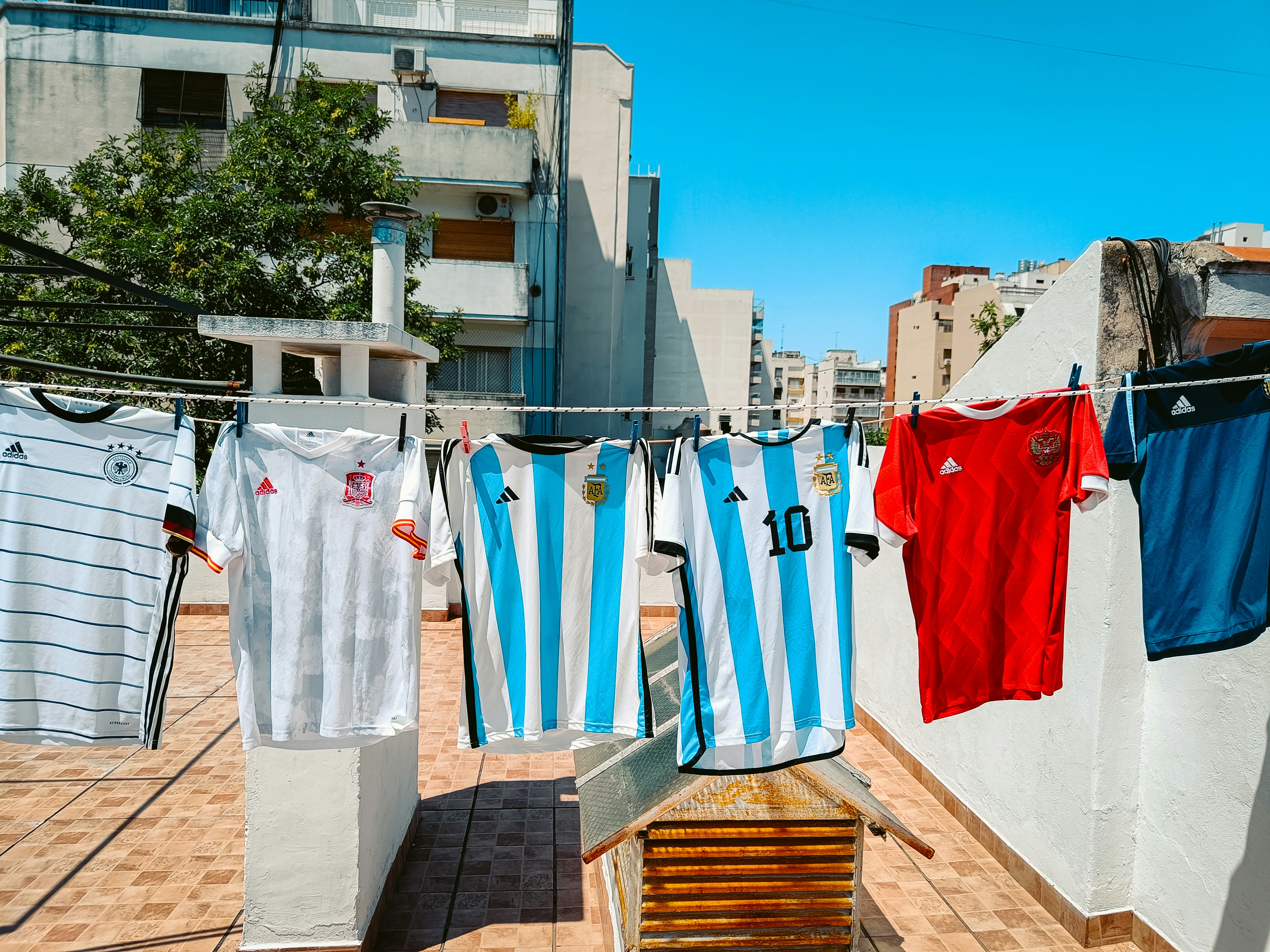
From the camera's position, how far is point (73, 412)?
336cm

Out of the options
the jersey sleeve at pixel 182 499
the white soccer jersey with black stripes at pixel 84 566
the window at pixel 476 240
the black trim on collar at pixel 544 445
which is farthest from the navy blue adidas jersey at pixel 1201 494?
the window at pixel 476 240

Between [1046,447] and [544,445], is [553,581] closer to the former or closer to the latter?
[544,445]

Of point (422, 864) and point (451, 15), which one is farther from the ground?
point (451, 15)

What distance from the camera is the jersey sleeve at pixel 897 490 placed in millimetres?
3525

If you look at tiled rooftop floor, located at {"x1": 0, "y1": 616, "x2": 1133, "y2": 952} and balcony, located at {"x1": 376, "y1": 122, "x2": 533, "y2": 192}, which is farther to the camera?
balcony, located at {"x1": 376, "y1": 122, "x2": 533, "y2": 192}

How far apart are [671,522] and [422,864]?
11.8ft

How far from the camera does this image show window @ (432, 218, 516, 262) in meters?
18.1

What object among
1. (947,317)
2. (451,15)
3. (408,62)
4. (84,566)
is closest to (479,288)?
(408,62)

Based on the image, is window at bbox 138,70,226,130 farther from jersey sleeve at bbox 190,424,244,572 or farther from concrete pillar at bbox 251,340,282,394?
jersey sleeve at bbox 190,424,244,572

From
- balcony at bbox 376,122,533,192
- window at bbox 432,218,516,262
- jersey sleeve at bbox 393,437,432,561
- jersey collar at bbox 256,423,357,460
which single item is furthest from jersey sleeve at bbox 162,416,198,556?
window at bbox 432,218,516,262

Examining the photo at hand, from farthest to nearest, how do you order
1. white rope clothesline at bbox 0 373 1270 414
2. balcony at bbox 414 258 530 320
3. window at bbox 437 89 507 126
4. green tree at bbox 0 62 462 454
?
window at bbox 437 89 507 126 < balcony at bbox 414 258 530 320 < green tree at bbox 0 62 462 454 < white rope clothesline at bbox 0 373 1270 414

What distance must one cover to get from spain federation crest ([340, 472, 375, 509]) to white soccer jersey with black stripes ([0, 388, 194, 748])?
61 cm

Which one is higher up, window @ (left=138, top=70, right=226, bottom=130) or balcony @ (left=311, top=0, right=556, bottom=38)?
balcony @ (left=311, top=0, right=556, bottom=38)

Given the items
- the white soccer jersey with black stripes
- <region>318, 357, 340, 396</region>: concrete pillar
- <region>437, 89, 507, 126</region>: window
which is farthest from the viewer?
<region>437, 89, 507, 126</region>: window
